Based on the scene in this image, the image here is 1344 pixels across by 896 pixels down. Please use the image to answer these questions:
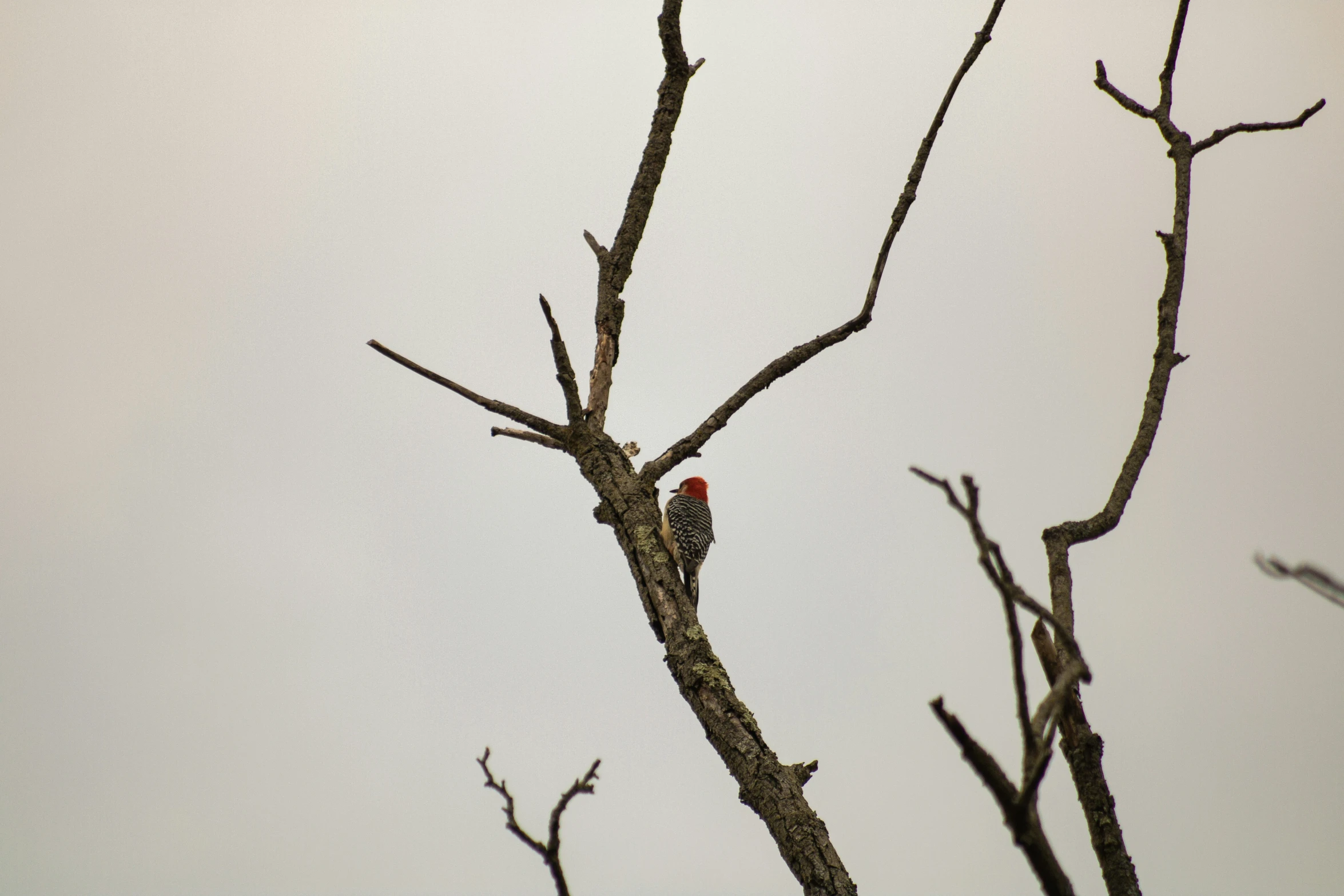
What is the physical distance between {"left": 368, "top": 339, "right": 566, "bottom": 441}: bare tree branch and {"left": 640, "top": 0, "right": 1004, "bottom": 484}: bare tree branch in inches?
20.5

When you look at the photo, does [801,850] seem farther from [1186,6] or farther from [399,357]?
[1186,6]

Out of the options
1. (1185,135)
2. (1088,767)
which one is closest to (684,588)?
(1088,767)

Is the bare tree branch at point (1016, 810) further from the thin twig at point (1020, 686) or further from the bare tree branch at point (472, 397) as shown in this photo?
the bare tree branch at point (472, 397)

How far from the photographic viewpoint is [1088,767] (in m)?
2.46

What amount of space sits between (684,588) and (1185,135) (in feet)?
7.85

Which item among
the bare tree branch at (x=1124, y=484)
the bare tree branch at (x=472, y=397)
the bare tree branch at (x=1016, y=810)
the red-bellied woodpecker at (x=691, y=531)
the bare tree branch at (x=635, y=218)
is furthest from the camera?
the red-bellied woodpecker at (x=691, y=531)

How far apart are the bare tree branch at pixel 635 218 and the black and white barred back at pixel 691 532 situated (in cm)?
263

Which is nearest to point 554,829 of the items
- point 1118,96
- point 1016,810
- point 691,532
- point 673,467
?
point 1016,810

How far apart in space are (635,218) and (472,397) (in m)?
1.26

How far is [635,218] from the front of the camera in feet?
15.3

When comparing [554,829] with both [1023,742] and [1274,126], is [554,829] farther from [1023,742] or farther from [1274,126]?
[1274,126]

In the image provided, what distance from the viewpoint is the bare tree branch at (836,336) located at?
393cm

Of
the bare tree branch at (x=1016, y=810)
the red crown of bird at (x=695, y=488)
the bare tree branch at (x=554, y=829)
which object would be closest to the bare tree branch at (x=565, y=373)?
the bare tree branch at (x=554, y=829)

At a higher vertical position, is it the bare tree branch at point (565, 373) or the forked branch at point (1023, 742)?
the bare tree branch at point (565, 373)
